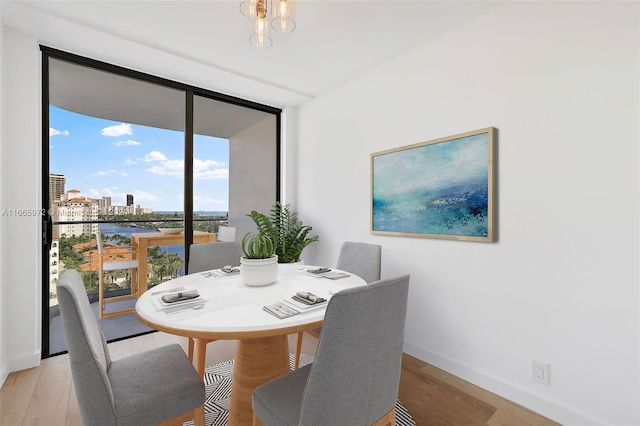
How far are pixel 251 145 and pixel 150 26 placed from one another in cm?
253

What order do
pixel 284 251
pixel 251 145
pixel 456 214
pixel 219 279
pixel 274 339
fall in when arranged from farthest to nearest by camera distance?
1. pixel 251 145
2. pixel 284 251
3. pixel 456 214
4. pixel 219 279
5. pixel 274 339

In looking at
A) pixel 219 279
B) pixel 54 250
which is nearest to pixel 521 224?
pixel 219 279

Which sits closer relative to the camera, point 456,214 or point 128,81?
point 456,214

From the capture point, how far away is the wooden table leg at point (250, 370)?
155cm

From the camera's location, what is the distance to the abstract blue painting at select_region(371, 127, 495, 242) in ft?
6.71

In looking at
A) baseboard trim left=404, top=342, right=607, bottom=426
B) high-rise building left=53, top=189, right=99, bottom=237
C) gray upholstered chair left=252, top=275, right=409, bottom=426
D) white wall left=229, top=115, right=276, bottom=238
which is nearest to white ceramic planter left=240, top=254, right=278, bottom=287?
gray upholstered chair left=252, top=275, right=409, bottom=426

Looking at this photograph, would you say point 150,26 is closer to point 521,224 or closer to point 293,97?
point 293,97

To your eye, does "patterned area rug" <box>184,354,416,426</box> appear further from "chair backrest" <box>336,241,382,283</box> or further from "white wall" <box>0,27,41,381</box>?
"white wall" <box>0,27,41,381</box>

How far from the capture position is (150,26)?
7.23 ft

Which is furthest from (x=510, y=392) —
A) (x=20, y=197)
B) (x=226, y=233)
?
(x=20, y=197)

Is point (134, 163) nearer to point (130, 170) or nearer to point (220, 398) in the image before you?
point (130, 170)

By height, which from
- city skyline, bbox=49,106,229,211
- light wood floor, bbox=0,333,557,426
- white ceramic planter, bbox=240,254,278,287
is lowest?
light wood floor, bbox=0,333,557,426

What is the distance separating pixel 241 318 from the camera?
1.20m

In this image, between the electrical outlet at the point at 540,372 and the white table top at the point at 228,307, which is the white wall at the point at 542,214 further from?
the white table top at the point at 228,307
